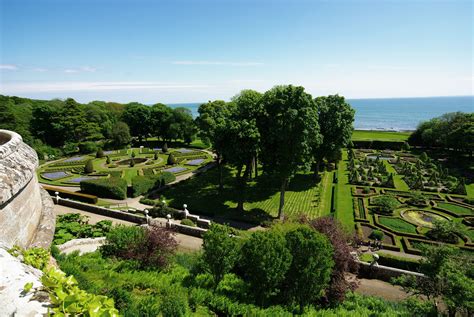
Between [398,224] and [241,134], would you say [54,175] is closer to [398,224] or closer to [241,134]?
[241,134]

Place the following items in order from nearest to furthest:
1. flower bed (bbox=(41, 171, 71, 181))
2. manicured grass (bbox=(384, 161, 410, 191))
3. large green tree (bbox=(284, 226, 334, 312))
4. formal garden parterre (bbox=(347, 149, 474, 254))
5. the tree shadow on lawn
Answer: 1. large green tree (bbox=(284, 226, 334, 312))
2. formal garden parterre (bbox=(347, 149, 474, 254))
3. the tree shadow on lawn
4. manicured grass (bbox=(384, 161, 410, 191))
5. flower bed (bbox=(41, 171, 71, 181))

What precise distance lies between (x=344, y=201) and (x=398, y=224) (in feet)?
20.0

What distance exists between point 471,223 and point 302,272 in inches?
840

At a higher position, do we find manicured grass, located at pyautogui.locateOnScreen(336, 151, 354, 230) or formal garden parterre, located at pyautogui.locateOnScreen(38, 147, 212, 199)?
formal garden parterre, located at pyautogui.locateOnScreen(38, 147, 212, 199)

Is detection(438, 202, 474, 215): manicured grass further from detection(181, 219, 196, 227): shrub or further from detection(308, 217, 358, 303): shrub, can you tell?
detection(181, 219, 196, 227): shrub

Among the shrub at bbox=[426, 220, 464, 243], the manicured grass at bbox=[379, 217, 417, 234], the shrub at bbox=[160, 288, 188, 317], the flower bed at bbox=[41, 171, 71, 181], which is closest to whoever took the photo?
the shrub at bbox=[160, 288, 188, 317]

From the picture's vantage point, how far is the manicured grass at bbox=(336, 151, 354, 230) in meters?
26.0

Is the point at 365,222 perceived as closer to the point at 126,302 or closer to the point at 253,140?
the point at 253,140

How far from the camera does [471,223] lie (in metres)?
25.1

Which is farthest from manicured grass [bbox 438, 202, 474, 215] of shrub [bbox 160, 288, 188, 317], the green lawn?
shrub [bbox 160, 288, 188, 317]

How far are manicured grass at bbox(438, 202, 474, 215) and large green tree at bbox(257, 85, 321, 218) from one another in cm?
1474

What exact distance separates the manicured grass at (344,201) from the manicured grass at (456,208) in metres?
8.90

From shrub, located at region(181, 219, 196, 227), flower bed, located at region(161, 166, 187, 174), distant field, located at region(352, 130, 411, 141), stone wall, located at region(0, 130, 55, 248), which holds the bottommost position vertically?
shrub, located at region(181, 219, 196, 227)

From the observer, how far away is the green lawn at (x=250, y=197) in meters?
28.6
